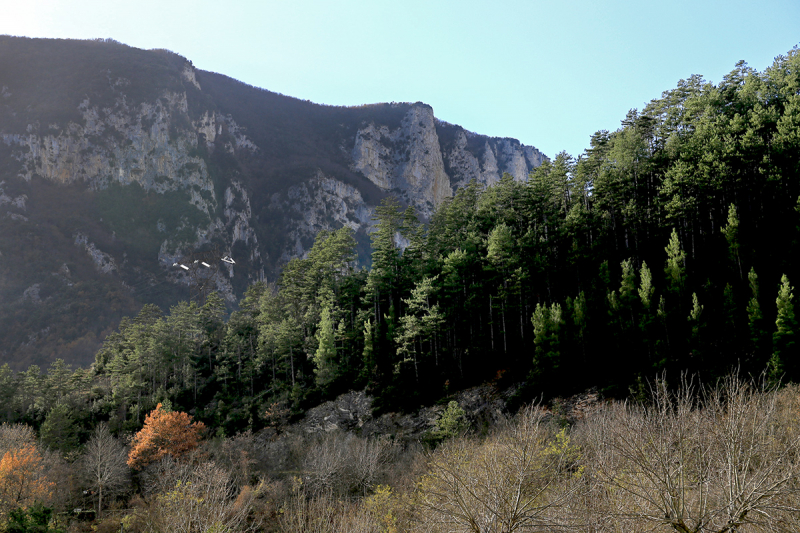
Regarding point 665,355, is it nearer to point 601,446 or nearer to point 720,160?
point 601,446

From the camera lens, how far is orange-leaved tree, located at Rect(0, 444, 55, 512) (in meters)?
29.7

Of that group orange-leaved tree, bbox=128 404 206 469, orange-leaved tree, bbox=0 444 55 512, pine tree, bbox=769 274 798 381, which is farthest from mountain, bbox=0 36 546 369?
pine tree, bbox=769 274 798 381

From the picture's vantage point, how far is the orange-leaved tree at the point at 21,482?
29.7 meters

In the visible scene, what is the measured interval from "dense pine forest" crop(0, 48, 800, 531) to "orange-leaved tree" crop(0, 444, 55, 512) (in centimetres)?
1315

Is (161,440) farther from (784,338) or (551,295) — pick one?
(784,338)

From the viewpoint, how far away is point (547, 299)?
46062mm

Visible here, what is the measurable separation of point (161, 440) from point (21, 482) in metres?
10.8

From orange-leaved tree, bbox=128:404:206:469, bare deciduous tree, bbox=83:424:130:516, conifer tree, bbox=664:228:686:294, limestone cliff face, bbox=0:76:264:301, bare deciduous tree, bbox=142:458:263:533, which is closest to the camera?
bare deciduous tree, bbox=142:458:263:533

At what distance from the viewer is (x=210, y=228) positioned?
16375 centimetres

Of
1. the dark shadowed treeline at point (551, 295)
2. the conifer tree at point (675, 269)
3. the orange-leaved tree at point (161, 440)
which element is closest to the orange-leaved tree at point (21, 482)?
the orange-leaved tree at point (161, 440)

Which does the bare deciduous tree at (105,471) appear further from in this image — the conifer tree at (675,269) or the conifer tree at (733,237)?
the conifer tree at (733,237)

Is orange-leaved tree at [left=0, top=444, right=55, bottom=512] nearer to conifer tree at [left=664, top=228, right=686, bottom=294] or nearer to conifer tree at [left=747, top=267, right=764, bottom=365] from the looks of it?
conifer tree at [left=664, top=228, right=686, bottom=294]

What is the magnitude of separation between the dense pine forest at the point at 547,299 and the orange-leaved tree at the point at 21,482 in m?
13.2

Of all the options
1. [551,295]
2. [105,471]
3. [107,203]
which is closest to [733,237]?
[551,295]
